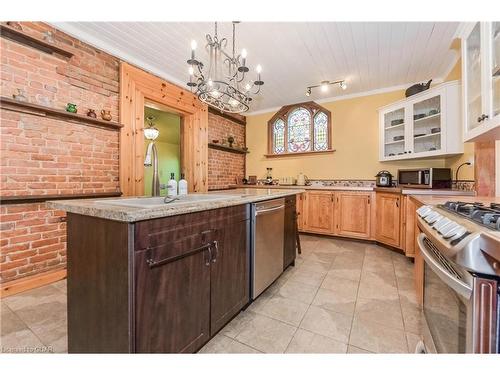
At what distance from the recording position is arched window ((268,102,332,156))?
4.61 m

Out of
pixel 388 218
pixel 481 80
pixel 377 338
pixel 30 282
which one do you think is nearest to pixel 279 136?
pixel 388 218

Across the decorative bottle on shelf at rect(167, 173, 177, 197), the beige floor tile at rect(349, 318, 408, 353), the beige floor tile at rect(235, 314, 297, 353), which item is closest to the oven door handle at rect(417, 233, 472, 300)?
the beige floor tile at rect(349, 318, 408, 353)

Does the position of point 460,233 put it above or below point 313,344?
above

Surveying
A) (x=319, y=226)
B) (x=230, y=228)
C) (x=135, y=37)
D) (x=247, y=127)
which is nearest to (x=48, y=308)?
(x=230, y=228)

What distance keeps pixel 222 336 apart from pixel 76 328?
2.81 ft

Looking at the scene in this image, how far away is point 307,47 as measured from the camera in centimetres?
276

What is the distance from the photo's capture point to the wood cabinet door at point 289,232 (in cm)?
239

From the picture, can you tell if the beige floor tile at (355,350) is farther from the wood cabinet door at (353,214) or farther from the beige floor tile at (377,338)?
the wood cabinet door at (353,214)

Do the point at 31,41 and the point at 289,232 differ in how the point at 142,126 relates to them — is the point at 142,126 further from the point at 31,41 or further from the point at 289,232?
the point at 289,232

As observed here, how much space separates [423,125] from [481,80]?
201 centimetres

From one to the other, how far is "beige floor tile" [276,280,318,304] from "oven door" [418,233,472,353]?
0.96 metres

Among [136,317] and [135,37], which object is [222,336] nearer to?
[136,317]

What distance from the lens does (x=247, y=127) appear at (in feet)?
18.1

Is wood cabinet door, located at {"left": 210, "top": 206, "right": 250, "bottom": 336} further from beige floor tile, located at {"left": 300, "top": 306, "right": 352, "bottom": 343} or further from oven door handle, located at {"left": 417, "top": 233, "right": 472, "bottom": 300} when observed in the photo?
oven door handle, located at {"left": 417, "top": 233, "right": 472, "bottom": 300}
